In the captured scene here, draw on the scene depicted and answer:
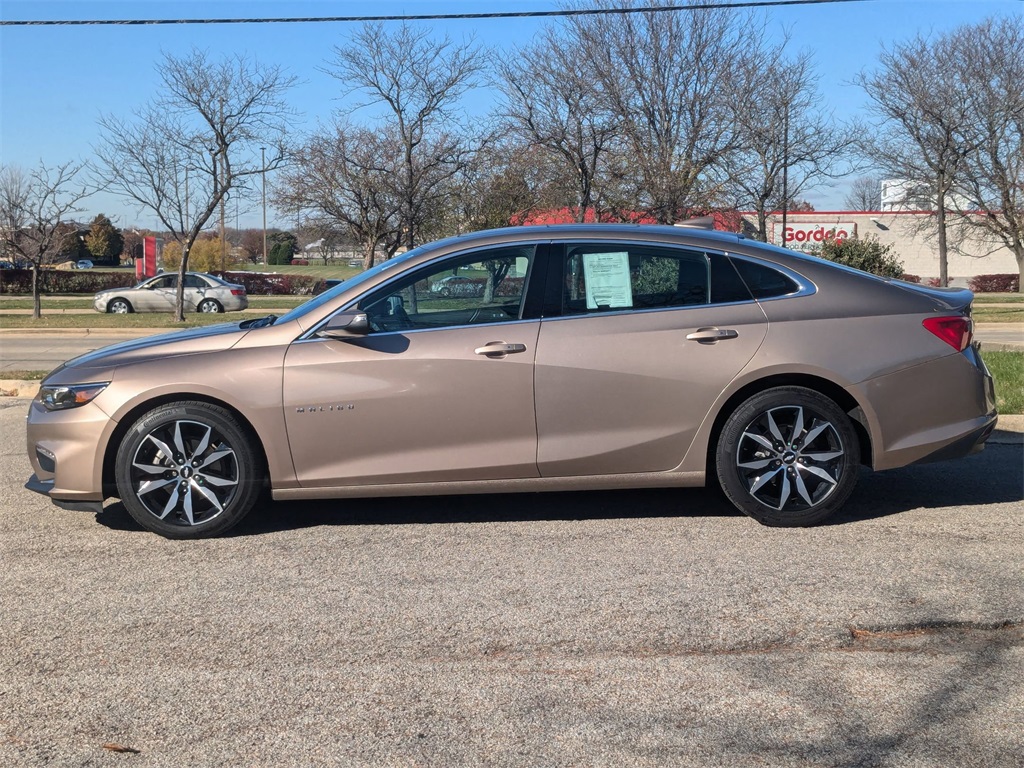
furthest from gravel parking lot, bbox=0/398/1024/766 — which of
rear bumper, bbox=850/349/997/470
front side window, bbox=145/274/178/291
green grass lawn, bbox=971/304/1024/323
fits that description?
front side window, bbox=145/274/178/291

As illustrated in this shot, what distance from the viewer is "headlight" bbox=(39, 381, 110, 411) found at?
545 cm

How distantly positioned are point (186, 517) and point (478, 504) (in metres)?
1.69

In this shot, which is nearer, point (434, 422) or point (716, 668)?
point (716, 668)

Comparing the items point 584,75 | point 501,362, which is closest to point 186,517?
point 501,362

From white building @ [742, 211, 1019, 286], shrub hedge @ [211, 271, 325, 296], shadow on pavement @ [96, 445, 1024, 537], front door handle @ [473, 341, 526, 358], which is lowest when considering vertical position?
shadow on pavement @ [96, 445, 1024, 537]

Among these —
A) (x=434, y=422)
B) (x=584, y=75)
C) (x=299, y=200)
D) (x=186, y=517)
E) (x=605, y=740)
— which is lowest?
(x=605, y=740)

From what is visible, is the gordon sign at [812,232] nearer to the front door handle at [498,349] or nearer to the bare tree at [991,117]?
the bare tree at [991,117]

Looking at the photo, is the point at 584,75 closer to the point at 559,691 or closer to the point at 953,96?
the point at 953,96

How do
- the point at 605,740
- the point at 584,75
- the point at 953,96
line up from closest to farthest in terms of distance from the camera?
the point at 605,740 < the point at 584,75 < the point at 953,96

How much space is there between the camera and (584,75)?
76.0 feet

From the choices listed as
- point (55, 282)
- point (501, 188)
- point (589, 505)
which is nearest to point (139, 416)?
point (589, 505)

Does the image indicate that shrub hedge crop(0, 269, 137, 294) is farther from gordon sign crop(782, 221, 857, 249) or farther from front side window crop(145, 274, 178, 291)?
gordon sign crop(782, 221, 857, 249)

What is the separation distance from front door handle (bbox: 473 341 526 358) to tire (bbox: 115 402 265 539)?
4.30 ft

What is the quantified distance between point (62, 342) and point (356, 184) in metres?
8.26
